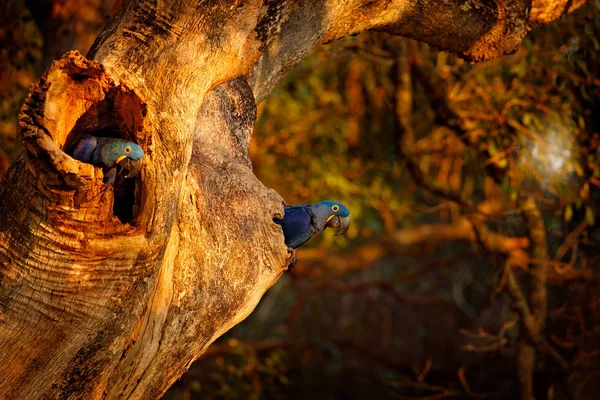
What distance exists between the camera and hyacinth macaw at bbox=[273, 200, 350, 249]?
383cm

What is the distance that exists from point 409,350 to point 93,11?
10084 millimetres

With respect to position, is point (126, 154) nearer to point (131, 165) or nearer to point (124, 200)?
point (131, 165)

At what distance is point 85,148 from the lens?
2582 millimetres

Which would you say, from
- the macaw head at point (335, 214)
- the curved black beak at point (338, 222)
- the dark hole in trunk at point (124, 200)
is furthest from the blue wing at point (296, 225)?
the dark hole in trunk at point (124, 200)

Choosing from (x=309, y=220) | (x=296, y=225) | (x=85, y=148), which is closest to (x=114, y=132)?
(x=85, y=148)

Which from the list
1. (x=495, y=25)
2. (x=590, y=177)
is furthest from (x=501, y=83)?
(x=495, y=25)

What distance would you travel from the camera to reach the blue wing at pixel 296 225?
150 inches

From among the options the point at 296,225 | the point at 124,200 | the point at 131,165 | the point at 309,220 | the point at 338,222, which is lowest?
the point at 338,222

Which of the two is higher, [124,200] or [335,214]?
[124,200]

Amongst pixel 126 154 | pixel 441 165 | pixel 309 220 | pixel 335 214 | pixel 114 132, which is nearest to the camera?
pixel 126 154

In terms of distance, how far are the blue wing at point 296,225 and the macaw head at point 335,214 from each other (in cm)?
32

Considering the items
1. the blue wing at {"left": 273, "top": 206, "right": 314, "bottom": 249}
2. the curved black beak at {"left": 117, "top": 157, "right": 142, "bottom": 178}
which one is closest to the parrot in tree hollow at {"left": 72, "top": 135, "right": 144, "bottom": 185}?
the curved black beak at {"left": 117, "top": 157, "right": 142, "bottom": 178}

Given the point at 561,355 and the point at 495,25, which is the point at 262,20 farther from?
the point at 561,355

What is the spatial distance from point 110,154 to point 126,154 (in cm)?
6
